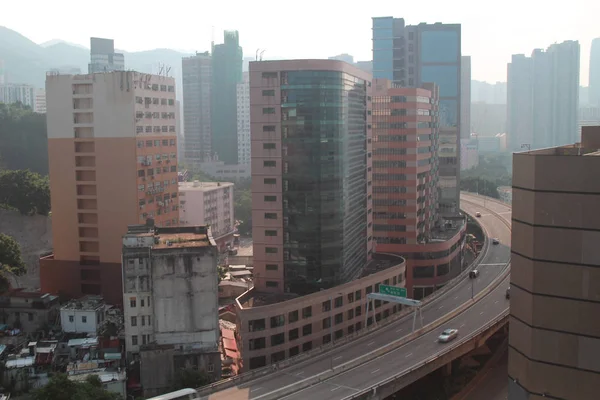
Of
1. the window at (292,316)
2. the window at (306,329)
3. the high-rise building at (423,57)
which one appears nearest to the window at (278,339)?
the window at (292,316)

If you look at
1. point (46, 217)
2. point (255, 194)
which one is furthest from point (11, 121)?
point (255, 194)

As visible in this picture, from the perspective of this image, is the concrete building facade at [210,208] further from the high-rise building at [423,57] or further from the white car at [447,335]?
the white car at [447,335]

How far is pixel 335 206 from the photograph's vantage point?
2923cm

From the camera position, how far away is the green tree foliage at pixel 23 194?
151 ft

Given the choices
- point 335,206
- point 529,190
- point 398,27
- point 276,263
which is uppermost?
point 398,27

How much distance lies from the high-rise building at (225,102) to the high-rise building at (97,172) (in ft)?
221

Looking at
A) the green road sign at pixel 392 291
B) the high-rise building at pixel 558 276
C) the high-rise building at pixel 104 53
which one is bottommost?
the green road sign at pixel 392 291

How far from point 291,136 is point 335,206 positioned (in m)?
3.53

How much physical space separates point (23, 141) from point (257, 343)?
151 ft

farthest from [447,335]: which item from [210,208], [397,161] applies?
[210,208]

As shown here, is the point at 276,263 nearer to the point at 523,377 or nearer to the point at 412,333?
the point at 412,333

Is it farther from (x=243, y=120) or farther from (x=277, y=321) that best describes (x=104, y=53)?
(x=277, y=321)

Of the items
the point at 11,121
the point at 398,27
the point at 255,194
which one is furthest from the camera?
the point at 398,27

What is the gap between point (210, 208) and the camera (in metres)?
55.8
